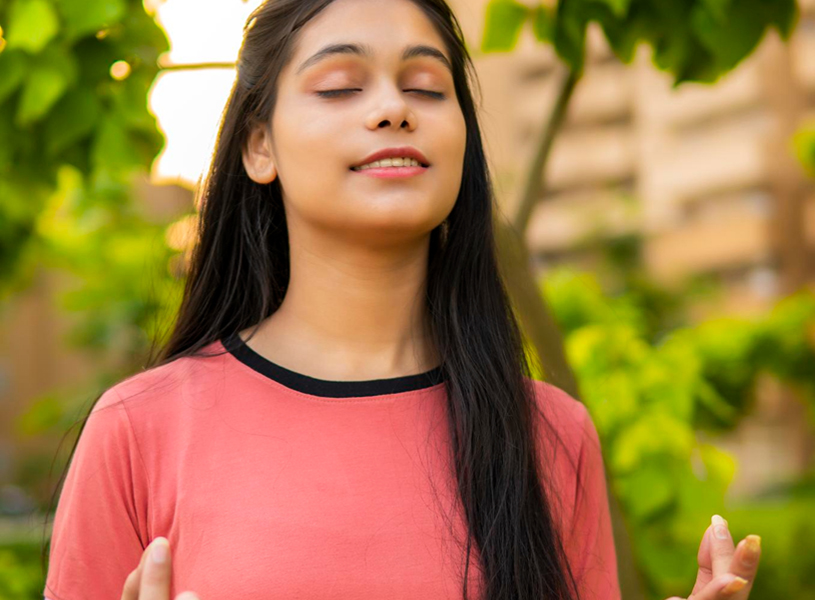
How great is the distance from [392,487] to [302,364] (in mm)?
287

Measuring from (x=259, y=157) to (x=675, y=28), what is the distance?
3.43 ft

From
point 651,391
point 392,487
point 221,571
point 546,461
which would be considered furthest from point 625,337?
point 221,571

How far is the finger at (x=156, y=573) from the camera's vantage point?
137 cm

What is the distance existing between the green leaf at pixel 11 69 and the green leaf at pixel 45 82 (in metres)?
0.02

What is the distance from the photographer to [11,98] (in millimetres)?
2629

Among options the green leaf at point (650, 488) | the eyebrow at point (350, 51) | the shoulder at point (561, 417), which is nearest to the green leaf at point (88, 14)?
the eyebrow at point (350, 51)

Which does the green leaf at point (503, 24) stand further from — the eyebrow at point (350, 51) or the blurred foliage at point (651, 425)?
the blurred foliage at point (651, 425)

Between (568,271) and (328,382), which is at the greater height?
(328,382)

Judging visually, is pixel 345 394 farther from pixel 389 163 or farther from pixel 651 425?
pixel 651 425

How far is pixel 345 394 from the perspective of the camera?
188cm

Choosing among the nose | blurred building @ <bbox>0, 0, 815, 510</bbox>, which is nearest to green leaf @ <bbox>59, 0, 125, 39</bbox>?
the nose

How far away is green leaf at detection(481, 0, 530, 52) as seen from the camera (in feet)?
9.07

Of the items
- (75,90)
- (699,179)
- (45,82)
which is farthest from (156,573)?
(699,179)

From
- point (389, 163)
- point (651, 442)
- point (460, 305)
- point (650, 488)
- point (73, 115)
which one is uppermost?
point (73, 115)
